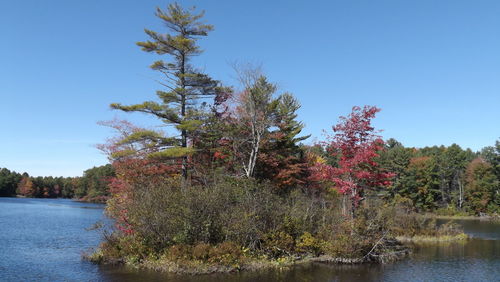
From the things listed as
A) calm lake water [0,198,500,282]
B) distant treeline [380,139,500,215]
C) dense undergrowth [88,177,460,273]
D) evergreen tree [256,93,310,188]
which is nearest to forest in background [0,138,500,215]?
distant treeline [380,139,500,215]

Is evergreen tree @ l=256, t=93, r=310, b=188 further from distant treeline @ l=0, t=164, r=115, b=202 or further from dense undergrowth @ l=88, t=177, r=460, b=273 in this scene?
distant treeline @ l=0, t=164, r=115, b=202

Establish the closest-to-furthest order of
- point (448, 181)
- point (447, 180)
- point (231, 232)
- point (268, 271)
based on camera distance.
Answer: point (268, 271), point (231, 232), point (447, 180), point (448, 181)

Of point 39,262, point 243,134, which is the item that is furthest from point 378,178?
point 39,262

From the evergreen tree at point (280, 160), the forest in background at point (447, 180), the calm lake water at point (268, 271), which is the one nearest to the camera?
the calm lake water at point (268, 271)

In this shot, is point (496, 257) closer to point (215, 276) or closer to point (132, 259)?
point (215, 276)

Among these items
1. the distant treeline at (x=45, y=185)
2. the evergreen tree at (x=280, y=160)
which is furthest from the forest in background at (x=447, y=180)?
the distant treeline at (x=45, y=185)

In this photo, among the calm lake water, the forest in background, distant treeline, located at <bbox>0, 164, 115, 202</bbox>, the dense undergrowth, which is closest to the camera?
the calm lake water

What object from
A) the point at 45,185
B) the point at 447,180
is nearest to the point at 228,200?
the point at 447,180

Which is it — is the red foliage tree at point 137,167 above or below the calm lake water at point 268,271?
above

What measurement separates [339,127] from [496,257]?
422 inches

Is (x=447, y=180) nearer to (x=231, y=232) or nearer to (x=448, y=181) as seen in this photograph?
(x=448, y=181)

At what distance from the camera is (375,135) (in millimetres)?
19859

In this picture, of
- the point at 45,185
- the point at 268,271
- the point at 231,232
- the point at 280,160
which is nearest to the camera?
the point at 268,271

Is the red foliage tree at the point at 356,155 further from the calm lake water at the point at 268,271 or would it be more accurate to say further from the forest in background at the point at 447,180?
the forest in background at the point at 447,180
